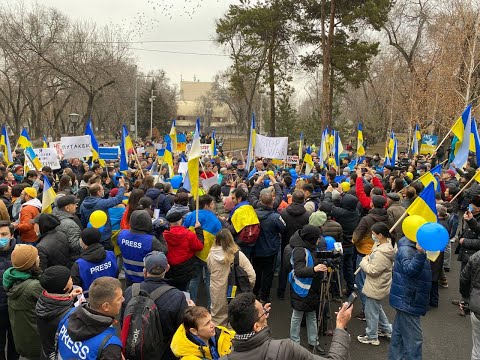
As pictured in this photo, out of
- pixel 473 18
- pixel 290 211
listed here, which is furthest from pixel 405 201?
pixel 473 18

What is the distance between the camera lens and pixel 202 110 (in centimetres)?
9419

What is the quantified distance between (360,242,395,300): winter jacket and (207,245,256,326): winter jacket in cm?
149

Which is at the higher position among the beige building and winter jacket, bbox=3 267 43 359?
the beige building

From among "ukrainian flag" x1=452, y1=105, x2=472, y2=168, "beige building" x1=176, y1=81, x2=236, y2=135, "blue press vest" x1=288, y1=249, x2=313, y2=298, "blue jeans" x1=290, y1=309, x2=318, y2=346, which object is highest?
"beige building" x1=176, y1=81, x2=236, y2=135

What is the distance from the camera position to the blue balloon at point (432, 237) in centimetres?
386

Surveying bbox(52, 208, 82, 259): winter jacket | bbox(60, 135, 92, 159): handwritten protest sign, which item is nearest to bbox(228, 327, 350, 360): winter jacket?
bbox(52, 208, 82, 259): winter jacket

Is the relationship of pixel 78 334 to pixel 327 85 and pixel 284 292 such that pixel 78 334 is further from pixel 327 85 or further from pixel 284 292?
pixel 327 85

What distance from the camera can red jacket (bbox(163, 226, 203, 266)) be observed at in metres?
5.29

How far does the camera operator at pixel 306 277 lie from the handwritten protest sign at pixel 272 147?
639 cm

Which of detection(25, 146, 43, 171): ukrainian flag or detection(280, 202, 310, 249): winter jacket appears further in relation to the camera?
detection(25, 146, 43, 171): ukrainian flag

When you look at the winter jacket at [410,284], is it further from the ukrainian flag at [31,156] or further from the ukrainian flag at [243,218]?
the ukrainian flag at [31,156]

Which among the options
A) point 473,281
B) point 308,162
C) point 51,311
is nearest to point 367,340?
point 473,281

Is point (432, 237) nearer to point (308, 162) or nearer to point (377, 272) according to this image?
point (377, 272)

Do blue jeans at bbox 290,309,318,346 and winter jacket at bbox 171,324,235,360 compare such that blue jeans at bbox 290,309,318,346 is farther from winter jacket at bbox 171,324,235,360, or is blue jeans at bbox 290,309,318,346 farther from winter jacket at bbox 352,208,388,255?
winter jacket at bbox 171,324,235,360
